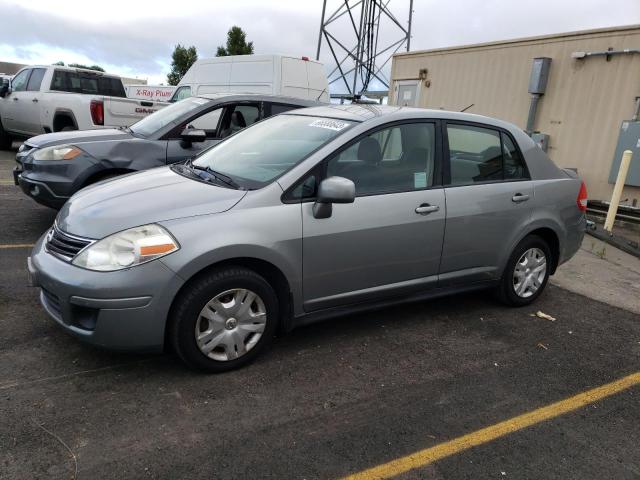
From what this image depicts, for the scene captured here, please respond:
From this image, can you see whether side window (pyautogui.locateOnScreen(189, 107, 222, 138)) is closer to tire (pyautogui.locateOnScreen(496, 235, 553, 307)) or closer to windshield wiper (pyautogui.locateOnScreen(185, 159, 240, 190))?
windshield wiper (pyautogui.locateOnScreen(185, 159, 240, 190))

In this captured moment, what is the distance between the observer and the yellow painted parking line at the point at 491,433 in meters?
2.49

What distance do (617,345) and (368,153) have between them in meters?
2.51

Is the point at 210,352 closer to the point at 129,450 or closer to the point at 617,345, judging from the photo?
the point at 129,450

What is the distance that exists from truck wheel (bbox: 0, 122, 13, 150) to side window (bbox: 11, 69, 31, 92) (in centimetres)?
132

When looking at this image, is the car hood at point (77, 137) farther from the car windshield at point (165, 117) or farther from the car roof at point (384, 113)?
the car roof at point (384, 113)

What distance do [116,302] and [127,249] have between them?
30 centimetres

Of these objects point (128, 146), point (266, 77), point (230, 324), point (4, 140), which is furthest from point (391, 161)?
point (4, 140)

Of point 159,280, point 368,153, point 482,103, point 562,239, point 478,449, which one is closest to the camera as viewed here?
point 478,449

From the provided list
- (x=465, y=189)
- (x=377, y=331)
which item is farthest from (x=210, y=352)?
(x=465, y=189)

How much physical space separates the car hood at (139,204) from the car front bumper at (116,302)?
11.0 inches

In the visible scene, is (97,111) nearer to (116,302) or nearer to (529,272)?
(116,302)

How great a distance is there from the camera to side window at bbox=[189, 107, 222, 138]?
6.07 metres

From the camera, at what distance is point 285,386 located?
3148mm

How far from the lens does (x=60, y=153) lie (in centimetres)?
551
